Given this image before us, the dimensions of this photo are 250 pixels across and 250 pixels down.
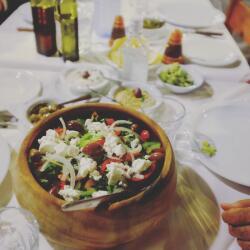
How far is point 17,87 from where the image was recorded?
1.31 metres

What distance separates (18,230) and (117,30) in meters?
1.10

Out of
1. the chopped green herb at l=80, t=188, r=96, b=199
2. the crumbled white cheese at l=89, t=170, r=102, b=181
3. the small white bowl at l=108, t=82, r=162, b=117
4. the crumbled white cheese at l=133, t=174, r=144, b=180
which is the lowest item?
the small white bowl at l=108, t=82, r=162, b=117

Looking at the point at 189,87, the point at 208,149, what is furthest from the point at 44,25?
the point at 208,149

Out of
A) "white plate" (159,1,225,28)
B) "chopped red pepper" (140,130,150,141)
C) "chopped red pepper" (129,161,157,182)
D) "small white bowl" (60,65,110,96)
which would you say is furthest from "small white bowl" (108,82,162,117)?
"white plate" (159,1,225,28)

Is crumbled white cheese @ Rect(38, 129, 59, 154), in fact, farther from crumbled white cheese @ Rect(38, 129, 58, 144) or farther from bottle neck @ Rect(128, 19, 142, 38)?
bottle neck @ Rect(128, 19, 142, 38)

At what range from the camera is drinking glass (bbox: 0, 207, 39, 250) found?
29.4 inches

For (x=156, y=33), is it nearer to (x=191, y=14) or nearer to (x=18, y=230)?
(x=191, y=14)

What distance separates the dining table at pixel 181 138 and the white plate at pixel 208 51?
0.8 inches

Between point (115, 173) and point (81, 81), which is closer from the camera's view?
point (115, 173)

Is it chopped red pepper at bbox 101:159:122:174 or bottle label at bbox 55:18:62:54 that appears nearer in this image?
chopped red pepper at bbox 101:159:122:174

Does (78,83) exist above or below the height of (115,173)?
below

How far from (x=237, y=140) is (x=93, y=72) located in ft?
2.02

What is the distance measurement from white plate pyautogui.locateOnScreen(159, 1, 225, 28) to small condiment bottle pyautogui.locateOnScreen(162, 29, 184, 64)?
43 centimetres

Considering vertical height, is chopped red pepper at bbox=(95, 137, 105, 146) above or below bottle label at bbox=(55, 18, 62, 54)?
above
